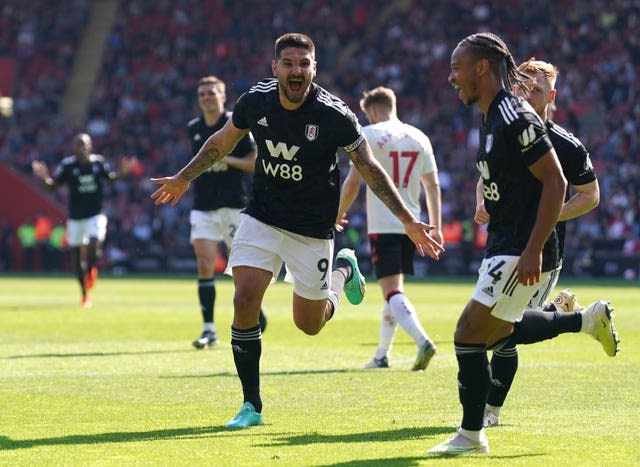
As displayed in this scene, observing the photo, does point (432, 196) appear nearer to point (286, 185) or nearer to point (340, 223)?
point (340, 223)

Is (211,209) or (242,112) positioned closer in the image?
(242,112)

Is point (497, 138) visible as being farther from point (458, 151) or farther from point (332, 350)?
point (458, 151)

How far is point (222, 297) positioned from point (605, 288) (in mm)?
8205

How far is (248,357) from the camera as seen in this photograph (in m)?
8.21

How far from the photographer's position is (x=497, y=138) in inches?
266

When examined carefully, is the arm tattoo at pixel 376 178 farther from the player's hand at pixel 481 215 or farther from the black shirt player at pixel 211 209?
the black shirt player at pixel 211 209

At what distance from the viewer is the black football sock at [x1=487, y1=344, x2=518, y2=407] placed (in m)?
7.86

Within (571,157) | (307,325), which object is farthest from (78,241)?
(571,157)

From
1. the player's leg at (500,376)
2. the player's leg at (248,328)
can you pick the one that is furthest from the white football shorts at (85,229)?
the player's leg at (500,376)

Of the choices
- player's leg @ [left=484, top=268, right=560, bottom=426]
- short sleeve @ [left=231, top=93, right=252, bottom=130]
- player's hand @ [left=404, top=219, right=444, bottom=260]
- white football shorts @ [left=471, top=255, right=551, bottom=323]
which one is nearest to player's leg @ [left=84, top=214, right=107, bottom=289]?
short sleeve @ [left=231, top=93, right=252, bottom=130]

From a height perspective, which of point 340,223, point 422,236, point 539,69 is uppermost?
point 539,69

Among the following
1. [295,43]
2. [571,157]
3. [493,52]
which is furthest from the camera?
[295,43]

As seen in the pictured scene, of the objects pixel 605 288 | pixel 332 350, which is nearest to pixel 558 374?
pixel 332 350

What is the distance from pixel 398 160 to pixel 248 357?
4.03 metres
